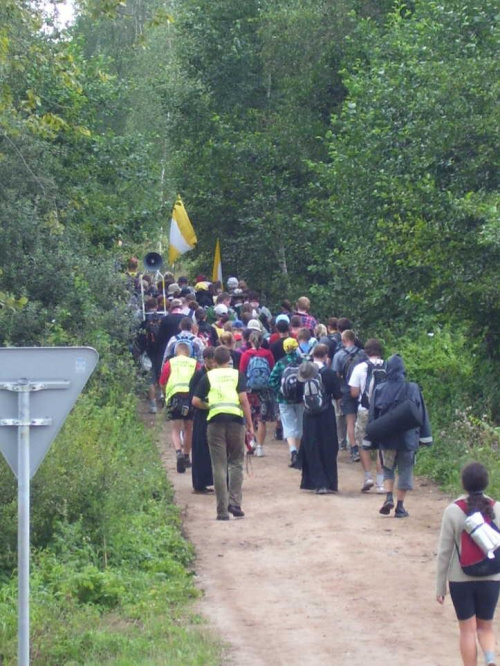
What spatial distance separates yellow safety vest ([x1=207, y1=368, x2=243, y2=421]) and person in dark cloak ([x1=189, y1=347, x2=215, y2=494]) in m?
1.09

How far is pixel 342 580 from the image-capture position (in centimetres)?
1046

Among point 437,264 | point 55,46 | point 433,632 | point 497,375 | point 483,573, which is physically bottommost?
point 433,632

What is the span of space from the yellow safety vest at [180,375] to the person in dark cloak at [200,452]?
635mm

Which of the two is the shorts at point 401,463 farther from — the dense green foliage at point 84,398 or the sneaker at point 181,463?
the sneaker at point 181,463

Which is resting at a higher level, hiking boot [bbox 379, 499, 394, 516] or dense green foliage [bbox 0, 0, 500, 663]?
→ dense green foliage [bbox 0, 0, 500, 663]

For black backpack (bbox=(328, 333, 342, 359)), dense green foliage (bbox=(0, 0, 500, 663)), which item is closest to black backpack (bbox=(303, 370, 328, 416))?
dense green foliage (bbox=(0, 0, 500, 663))

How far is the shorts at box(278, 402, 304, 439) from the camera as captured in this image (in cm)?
1578

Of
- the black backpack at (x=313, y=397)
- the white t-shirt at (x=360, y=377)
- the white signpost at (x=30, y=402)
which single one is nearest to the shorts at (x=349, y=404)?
the white t-shirt at (x=360, y=377)

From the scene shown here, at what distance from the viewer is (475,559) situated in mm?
7277

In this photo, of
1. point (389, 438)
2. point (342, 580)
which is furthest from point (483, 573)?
point (389, 438)

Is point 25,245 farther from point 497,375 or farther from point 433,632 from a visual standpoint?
point 433,632

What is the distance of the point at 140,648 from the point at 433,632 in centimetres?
224

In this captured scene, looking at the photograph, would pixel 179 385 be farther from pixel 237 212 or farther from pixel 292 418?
pixel 237 212

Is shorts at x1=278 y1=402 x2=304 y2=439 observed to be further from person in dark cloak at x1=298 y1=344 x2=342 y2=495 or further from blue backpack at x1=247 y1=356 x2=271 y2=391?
person in dark cloak at x1=298 y1=344 x2=342 y2=495
